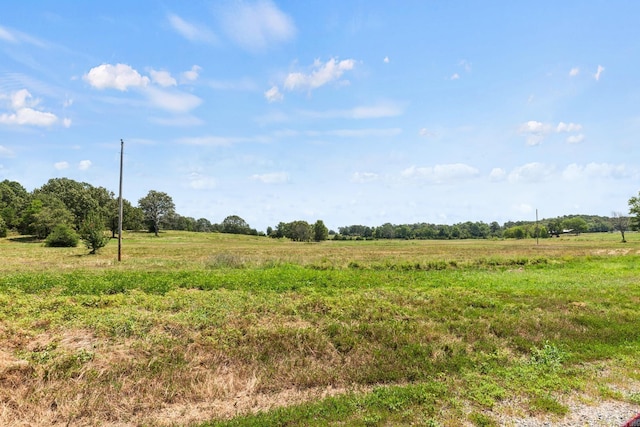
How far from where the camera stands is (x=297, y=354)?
28.7 feet

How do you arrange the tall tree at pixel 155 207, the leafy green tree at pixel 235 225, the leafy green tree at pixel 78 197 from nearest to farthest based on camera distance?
the leafy green tree at pixel 78 197 → the tall tree at pixel 155 207 → the leafy green tree at pixel 235 225

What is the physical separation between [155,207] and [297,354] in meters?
107

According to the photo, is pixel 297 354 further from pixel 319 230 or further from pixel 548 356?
pixel 319 230

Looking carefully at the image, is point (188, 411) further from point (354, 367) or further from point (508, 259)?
point (508, 259)

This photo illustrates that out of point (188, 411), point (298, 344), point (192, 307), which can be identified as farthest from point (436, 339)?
point (192, 307)

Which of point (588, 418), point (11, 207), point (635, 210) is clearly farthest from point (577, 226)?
point (11, 207)

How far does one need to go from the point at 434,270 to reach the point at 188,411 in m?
21.6

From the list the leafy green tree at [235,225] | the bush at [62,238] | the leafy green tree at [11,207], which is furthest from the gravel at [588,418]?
the leafy green tree at [235,225]

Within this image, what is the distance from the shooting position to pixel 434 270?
2500cm

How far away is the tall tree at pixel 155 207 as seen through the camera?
103 m

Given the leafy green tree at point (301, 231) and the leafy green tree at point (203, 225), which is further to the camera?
the leafy green tree at point (203, 225)

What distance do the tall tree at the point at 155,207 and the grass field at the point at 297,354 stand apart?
315ft

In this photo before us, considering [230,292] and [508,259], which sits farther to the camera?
[508,259]

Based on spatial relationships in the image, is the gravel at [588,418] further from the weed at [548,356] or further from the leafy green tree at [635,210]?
the leafy green tree at [635,210]
